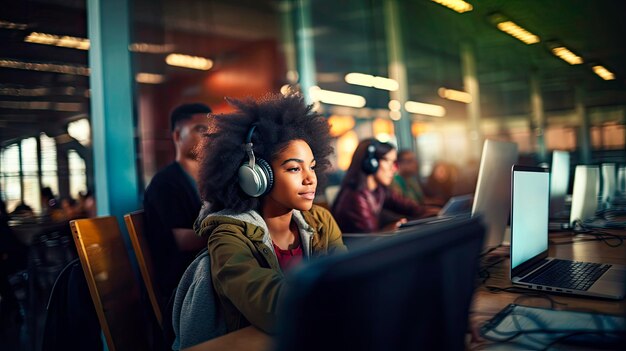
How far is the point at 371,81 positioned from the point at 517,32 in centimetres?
237

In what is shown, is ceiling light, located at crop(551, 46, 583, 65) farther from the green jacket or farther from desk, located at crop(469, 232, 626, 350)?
the green jacket

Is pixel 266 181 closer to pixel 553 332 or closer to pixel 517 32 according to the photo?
pixel 553 332

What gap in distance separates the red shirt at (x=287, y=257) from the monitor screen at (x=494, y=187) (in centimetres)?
65

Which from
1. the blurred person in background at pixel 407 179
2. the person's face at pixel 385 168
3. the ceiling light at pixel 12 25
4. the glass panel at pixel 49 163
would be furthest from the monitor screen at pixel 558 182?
the ceiling light at pixel 12 25

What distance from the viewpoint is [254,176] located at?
153cm

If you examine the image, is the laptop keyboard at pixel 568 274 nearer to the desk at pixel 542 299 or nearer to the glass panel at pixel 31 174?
the desk at pixel 542 299

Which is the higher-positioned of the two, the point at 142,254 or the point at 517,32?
the point at 517,32

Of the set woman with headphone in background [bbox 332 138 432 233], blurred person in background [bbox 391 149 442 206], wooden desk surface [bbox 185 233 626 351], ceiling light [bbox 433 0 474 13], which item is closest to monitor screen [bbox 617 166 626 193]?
wooden desk surface [bbox 185 233 626 351]

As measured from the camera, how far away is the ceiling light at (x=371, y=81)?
6.37 meters

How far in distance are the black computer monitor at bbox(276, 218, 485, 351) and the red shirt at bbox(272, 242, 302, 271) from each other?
913 millimetres

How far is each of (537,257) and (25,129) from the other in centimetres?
248

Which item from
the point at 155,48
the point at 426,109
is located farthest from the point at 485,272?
the point at 426,109

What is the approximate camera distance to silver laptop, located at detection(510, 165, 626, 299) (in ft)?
4.69

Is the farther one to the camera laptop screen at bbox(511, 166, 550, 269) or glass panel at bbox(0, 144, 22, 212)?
glass panel at bbox(0, 144, 22, 212)
